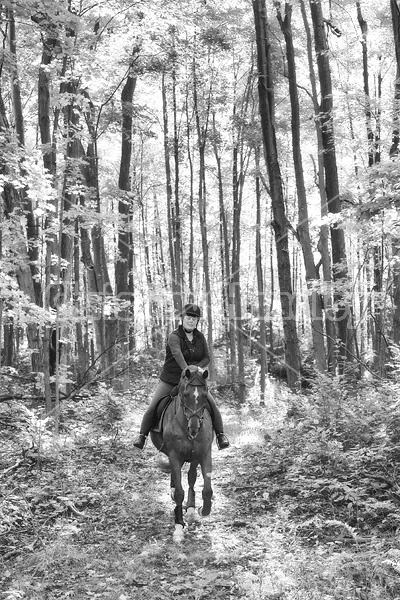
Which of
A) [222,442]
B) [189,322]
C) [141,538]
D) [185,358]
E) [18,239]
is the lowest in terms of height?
[141,538]

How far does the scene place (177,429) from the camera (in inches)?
264

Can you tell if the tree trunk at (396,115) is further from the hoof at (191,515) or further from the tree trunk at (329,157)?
the hoof at (191,515)

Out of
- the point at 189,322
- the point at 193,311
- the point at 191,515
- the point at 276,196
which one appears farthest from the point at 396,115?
the point at 191,515

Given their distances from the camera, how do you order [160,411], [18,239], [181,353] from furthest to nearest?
[18,239], [160,411], [181,353]

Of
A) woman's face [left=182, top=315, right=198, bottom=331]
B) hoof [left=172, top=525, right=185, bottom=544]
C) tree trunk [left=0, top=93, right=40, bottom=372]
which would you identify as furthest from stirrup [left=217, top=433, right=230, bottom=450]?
tree trunk [left=0, top=93, right=40, bottom=372]

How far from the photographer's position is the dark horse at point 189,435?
6.30 m

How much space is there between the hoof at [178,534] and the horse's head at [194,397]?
3.51ft

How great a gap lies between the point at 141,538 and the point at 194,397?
1794mm

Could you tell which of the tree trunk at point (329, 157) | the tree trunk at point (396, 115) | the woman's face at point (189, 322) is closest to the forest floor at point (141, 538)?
the woman's face at point (189, 322)

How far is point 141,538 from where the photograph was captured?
244 inches

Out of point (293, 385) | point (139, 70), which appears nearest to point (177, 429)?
point (293, 385)

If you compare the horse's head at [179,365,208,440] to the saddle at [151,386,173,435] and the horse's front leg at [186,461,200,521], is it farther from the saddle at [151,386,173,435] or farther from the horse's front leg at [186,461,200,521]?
the saddle at [151,386,173,435]

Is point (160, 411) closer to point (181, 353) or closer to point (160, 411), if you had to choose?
point (160, 411)

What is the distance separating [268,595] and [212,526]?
2292 mm
